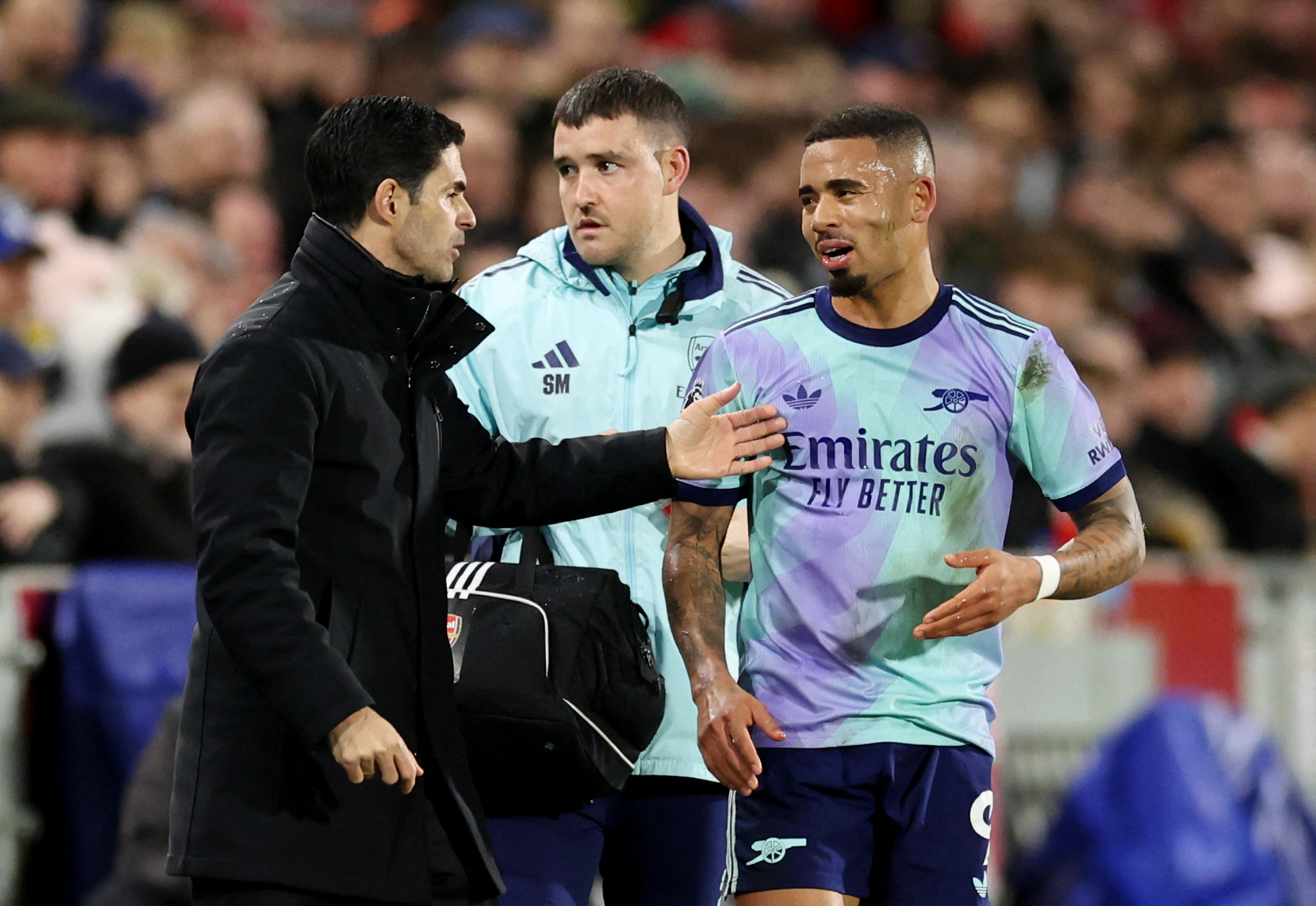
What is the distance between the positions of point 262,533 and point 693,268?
177 centimetres

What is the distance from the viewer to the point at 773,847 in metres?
4.26

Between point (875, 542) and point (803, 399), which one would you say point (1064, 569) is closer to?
point (875, 542)

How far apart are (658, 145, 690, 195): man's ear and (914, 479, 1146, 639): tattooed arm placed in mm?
1345

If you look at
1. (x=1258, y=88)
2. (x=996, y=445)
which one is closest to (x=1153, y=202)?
(x=1258, y=88)

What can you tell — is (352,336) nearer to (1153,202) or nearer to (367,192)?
(367,192)

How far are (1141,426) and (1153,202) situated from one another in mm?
3499

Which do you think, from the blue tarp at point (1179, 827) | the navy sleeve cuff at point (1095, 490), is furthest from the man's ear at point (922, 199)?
the blue tarp at point (1179, 827)

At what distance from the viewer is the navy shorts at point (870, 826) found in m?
4.23

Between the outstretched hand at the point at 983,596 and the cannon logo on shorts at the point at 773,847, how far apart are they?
1.76 feet

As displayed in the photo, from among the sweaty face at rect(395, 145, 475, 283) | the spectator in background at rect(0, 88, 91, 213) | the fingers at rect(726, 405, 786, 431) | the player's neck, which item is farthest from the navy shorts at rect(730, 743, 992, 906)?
the spectator in background at rect(0, 88, 91, 213)

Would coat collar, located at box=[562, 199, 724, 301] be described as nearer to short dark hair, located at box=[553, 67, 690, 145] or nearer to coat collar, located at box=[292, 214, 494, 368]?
short dark hair, located at box=[553, 67, 690, 145]

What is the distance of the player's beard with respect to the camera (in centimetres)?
439

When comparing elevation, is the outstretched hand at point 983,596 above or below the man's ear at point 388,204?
below

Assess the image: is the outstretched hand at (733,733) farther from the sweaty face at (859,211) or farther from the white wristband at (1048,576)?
the sweaty face at (859,211)
